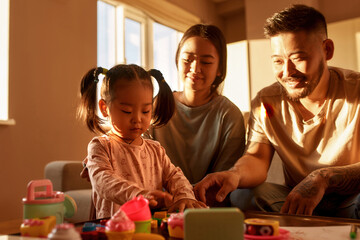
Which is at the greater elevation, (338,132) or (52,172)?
(338,132)

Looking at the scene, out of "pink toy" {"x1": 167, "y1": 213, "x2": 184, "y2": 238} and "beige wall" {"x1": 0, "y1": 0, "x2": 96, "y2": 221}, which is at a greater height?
"beige wall" {"x1": 0, "y1": 0, "x2": 96, "y2": 221}

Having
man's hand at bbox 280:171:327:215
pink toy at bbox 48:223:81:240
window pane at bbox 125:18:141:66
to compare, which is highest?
window pane at bbox 125:18:141:66

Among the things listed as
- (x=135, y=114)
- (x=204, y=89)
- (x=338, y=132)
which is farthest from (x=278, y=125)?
(x=135, y=114)

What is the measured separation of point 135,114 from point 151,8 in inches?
130

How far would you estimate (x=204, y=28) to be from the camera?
5.51 feet

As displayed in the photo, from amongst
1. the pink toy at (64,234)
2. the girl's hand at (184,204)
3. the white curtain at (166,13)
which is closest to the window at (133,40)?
the white curtain at (166,13)

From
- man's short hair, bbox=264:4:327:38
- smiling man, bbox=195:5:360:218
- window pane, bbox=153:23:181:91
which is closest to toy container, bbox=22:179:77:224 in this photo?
smiling man, bbox=195:5:360:218

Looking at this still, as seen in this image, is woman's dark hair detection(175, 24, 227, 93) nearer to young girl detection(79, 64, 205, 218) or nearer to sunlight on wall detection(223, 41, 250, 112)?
young girl detection(79, 64, 205, 218)

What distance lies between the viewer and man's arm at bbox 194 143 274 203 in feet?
3.97

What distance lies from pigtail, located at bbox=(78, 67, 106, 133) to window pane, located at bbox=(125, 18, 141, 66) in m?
2.77

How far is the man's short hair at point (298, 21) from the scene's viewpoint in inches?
61.8

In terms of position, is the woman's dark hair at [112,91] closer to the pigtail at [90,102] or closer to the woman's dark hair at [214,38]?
the pigtail at [90,102]

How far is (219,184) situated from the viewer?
4.18 feet

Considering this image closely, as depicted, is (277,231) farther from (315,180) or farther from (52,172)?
(52,172)
